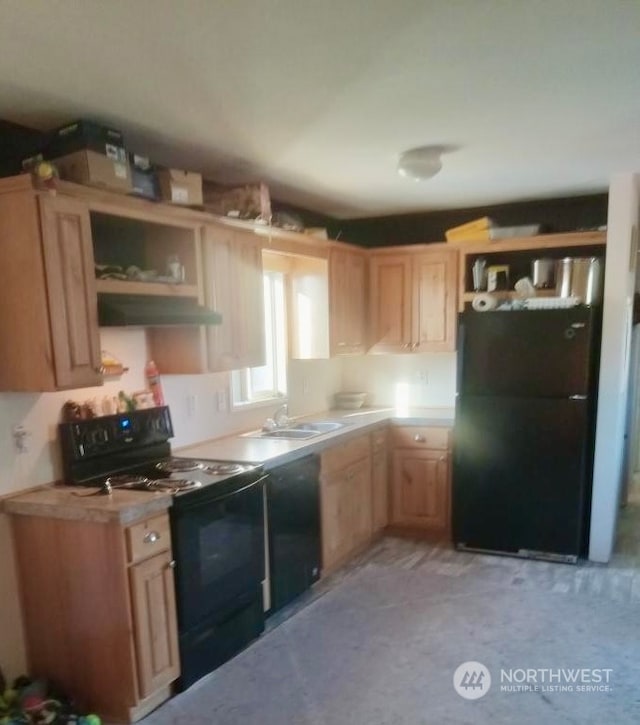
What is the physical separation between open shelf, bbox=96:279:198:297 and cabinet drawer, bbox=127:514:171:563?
965 millimetres

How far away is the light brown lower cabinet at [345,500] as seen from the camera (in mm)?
3422

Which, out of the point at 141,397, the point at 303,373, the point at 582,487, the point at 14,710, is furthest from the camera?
the point at 303,373

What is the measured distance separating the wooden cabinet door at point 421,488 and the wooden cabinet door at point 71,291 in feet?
8.12

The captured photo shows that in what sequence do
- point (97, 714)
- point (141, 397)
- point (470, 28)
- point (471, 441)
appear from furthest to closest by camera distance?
point (471, 441) < point (141, 397) < point (97, 714) < point (470, 28)

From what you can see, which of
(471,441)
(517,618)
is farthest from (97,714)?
(471,441)

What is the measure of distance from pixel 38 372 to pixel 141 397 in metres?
0.73

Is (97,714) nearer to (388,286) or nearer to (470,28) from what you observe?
(470,28)

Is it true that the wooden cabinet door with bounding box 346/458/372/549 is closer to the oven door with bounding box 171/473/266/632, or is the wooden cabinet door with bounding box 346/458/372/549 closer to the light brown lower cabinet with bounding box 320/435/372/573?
the light brown lower cabinet with bounding box 320/435/372/573

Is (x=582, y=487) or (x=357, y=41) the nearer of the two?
(x=357, y=41)

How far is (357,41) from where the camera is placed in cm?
170

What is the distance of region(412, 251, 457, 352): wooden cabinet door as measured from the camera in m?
4.15

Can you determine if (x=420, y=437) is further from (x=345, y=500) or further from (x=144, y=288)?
(x=144, y=288)

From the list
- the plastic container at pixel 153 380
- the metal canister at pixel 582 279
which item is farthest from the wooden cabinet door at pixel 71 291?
the metal canister at pixel 582 279

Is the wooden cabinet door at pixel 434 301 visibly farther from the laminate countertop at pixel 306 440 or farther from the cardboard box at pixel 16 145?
the cardboard box at pixel 16 145
